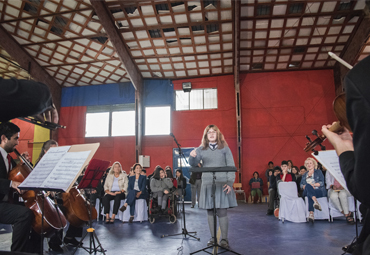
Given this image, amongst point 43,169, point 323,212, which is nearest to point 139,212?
point 323,212

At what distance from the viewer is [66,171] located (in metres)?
1.85

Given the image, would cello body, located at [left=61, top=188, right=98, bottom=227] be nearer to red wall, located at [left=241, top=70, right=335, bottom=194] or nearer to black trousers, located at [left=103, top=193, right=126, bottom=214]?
black trousers, located at [left=103, top=193, right=126, bottom=214]

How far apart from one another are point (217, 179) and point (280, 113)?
29.8 feet

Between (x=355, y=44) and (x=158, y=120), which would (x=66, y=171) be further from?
(x=355, y=44)

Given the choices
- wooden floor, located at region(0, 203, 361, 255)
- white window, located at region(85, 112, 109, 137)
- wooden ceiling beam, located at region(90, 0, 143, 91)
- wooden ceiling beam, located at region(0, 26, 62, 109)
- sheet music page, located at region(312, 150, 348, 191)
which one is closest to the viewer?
sheet music page, located at region(312, 150, 348, 191)

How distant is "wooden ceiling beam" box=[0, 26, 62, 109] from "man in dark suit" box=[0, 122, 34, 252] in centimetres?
881

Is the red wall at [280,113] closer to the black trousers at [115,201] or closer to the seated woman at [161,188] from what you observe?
the seated woman at [161,188]

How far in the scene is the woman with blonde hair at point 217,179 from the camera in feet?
11.0

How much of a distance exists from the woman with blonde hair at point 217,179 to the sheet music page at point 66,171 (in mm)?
1677

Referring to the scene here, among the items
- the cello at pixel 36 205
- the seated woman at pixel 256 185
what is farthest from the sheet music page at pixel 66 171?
the seated woman at pixel 256 185

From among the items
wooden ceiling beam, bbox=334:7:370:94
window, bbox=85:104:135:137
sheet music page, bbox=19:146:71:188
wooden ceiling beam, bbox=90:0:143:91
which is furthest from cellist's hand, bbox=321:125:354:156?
window, bbox=85:104:135:137

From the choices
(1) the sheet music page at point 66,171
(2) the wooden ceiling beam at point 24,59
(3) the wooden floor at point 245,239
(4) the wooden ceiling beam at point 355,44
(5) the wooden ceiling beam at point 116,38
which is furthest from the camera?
(2) the wooden ceiling beam at point 24,59

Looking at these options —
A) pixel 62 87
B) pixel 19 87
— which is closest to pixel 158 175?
pixel 19 87

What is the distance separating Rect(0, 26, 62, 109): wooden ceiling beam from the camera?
33.2 feet
